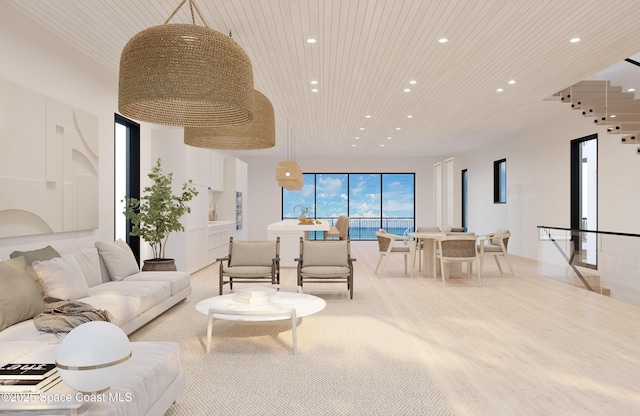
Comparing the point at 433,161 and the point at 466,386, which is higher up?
the point at 433,161

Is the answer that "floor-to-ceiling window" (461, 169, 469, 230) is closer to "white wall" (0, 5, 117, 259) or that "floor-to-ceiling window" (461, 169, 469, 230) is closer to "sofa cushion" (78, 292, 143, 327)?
"white wall" (0, 5, 117, 259)

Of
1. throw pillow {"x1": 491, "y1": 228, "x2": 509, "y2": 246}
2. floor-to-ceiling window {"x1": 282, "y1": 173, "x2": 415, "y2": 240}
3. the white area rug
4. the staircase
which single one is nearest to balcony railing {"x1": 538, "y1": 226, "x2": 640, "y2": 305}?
throw pillow {"x1": 491, "y1": 228, "x2": 509, "y2": 246}

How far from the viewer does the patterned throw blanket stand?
3125 millimetres

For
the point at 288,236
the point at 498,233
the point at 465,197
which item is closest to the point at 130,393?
the point at 288,236

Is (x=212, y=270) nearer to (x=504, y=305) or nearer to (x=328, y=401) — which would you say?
(x=504, y=305)

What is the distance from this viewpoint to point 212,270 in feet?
29.5

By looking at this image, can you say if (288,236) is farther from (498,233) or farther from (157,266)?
(498,233)

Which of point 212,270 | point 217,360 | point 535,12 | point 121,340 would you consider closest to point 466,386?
point 217,360

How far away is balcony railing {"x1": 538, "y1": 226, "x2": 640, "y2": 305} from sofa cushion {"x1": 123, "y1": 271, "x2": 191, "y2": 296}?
18.5 feet

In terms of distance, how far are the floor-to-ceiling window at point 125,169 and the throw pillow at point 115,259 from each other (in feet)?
4.24

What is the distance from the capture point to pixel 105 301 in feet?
13.0

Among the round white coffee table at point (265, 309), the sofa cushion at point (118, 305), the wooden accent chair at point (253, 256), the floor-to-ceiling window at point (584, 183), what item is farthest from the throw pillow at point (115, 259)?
the floor-to-ceiling window at point (584, 183)

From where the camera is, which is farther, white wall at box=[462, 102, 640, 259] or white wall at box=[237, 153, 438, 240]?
white wall at box=[237, 153, 438, 240]

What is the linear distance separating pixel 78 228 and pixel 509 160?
9.86 metres
